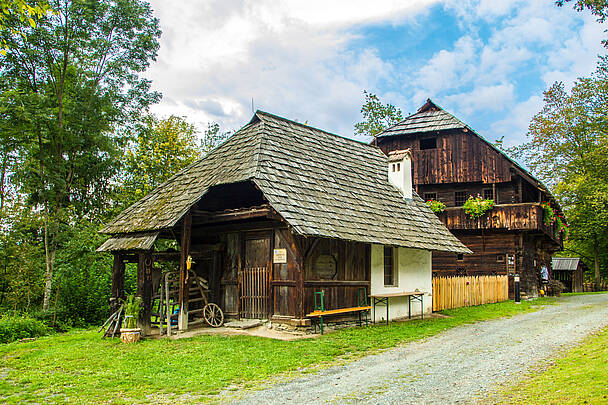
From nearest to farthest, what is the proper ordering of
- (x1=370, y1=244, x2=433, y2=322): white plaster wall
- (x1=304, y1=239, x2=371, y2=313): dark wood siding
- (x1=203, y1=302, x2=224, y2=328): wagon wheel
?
(x1=304, y1=239, x2=371, y2=313): dark wood siding
(x1=203, y1=302, x2=224, y2=328): wagon wheel
(x1=370, y1=244, x2=433, y2=322): white plaster wall

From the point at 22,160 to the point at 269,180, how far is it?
1577 centimetres

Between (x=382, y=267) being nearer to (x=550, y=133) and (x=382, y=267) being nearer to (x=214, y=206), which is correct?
(x=214, y=206)

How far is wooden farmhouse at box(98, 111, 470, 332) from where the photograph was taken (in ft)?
41.2

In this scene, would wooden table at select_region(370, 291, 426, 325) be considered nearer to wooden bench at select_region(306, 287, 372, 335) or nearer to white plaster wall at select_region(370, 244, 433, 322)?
white plaster wall at select_region(370, 244, 433, 322)

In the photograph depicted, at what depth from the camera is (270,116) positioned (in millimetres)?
16641

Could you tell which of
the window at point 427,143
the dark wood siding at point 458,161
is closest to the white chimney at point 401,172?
the dark wood siding at point 458,161

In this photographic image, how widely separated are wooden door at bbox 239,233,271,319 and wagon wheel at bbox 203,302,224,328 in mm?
582

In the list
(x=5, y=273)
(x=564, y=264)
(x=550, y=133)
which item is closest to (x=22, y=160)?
(x=5, y=273)

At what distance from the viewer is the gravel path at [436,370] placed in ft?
22.2

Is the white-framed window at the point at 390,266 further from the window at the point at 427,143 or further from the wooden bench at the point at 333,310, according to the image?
the window at the point at 427,143

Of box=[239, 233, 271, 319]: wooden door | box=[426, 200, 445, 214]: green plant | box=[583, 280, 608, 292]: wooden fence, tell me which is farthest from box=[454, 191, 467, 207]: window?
box=[583, 280, 608, 292]: wooden fence

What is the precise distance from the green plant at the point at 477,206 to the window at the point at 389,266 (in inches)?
440

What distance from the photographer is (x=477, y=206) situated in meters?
25.8

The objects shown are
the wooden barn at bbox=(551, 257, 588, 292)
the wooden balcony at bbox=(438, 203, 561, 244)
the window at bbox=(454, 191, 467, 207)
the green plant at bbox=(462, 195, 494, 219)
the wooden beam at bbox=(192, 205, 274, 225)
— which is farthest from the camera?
the wooden barn at bbox=(551, 257, 588, 292)
